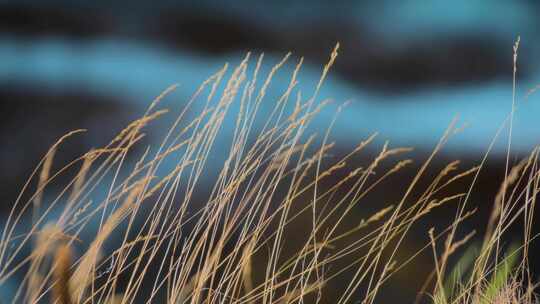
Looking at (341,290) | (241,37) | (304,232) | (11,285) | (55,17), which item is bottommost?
(11,285)

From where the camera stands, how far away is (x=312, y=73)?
1901mm

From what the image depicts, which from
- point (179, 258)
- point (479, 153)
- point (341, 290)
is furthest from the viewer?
point (479, 153)

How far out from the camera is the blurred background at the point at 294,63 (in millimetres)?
1895

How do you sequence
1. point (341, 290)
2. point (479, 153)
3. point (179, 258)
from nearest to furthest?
point (179, 258), point (341, 290), point (479, 153)

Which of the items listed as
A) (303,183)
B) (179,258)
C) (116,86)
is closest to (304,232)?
(303,183)

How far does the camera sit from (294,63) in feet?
6.31

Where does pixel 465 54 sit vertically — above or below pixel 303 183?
above

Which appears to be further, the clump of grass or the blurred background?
the blurred background

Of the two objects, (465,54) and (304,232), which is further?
(465,54)

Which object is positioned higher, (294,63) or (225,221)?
(294,63)

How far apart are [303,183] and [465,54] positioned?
2.33 feet

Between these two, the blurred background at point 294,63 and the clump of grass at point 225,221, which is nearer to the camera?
the clump of grass at point 225,221

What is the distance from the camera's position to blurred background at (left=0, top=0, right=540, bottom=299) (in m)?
1.89

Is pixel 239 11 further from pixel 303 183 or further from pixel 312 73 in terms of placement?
pixel 303 183
